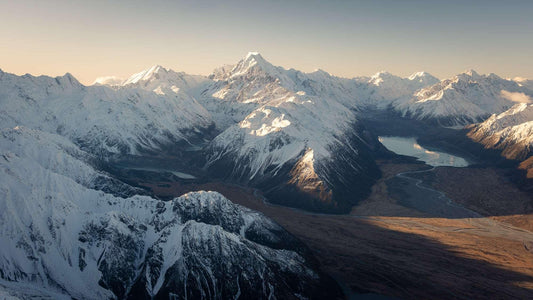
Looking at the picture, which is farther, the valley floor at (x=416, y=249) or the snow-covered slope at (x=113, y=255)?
the valley floor at (x=416, y=249)

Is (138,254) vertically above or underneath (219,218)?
underneath

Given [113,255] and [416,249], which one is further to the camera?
[416,249]

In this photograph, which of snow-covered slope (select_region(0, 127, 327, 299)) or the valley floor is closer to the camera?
snow-covered slope (select_region(0, 127, 327, 299))

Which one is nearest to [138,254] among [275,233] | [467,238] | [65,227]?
[65,227]

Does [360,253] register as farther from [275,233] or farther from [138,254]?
[138,254]
